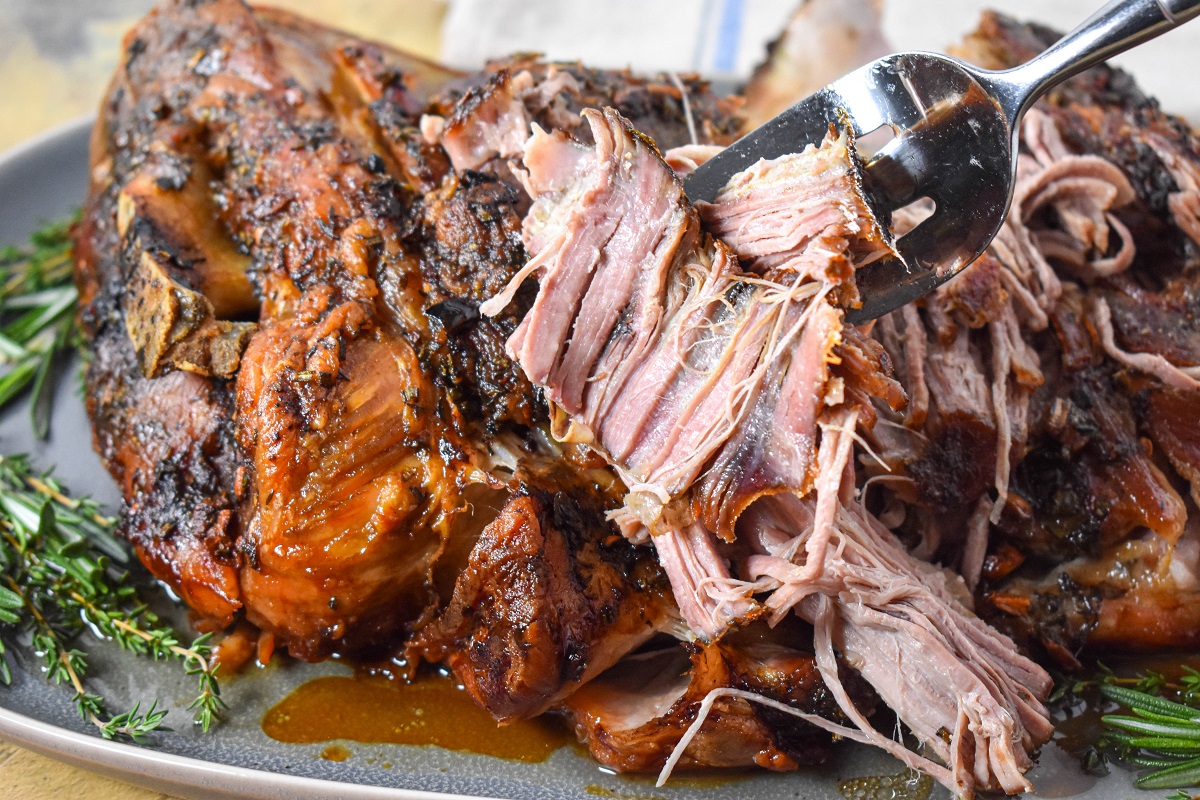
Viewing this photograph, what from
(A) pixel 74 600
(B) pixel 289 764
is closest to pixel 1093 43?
(B) pixel 289 764

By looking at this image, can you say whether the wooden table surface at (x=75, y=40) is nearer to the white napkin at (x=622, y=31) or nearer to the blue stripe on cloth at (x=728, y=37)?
the white napkin at (x=622, y=31)

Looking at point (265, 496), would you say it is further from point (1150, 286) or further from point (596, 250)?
point (1150, 286)

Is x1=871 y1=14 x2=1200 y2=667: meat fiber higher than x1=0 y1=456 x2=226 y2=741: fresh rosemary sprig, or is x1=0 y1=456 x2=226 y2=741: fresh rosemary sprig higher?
x1=871 y1=14 x2=1200 y2=667: meat fiber

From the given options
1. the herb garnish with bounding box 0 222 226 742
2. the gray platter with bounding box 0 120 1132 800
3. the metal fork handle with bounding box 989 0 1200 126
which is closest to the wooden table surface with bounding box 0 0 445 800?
the herb garnish with bounding box 0 222 226 742

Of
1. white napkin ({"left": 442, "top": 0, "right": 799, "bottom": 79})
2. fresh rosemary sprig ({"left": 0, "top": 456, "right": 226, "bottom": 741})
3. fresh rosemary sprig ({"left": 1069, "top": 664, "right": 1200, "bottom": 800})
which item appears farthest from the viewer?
white napkin ({"left": 442, "top": 0, "right": 799, "bottom": 79})

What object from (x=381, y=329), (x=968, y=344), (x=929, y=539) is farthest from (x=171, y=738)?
(x=968, y=344)

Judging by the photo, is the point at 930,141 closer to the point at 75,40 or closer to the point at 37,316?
the point at 37,316

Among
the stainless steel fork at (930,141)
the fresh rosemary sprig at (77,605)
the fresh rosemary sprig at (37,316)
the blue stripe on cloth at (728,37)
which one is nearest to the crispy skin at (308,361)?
the fresh rosemary sprig at (77,605)

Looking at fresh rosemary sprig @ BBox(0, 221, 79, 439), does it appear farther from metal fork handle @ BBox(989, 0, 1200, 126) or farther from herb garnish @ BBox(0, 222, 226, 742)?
metal fork handle @ BBox(989, 0, 1200, 126)
